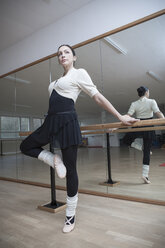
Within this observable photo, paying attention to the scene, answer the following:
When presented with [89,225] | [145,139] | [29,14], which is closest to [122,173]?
[145,139]

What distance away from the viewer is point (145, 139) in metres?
2.11

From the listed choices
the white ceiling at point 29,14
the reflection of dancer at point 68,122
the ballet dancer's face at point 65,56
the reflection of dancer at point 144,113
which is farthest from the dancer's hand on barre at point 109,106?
the white ceiling at point 29,14

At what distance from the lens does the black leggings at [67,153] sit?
140 cm

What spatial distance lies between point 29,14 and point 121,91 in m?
1.86

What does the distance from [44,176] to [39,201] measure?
1.10 m

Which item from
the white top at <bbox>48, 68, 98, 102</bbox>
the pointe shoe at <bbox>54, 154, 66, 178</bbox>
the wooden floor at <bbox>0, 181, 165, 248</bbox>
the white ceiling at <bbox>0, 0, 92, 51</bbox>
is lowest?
the wooden floor at <bbox>0, 181, 165, 248</bbox>

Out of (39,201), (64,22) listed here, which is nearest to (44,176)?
(39,201)

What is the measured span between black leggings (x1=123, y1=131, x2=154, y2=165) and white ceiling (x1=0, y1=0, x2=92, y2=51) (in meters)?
1.91

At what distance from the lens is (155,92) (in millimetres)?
2029

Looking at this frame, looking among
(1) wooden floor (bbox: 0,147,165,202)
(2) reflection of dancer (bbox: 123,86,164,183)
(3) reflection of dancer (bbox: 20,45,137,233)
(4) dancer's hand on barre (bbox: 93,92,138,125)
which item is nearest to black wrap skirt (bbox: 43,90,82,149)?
(3) reflection of dancer (bbox: 20,45,137,233)

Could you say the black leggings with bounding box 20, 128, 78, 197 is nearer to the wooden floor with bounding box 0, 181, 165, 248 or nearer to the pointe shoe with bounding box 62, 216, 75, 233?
the pointe shoe with bounding box 62, 216, 75, 233

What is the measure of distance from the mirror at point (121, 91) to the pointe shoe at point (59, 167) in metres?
0.82

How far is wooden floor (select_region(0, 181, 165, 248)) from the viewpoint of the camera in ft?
4.04

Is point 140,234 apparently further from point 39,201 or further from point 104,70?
point 104,70
